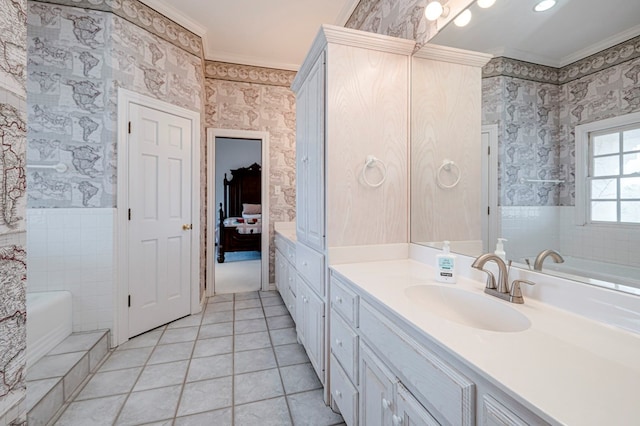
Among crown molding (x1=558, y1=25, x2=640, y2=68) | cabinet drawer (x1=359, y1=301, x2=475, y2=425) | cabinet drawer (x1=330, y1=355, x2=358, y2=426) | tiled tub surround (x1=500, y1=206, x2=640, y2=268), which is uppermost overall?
crown molding (x1=558, y1=25, x2=640, y2=68)

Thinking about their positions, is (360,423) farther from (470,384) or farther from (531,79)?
(531,79)

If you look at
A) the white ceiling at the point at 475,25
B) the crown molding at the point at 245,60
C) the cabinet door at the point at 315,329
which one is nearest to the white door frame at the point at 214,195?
the crown molding at the point at 245,60

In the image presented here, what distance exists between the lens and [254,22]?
285 cm

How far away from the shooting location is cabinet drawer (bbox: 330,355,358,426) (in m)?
1.27

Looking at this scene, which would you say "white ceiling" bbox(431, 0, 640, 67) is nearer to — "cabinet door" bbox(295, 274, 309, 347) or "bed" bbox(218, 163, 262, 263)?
"cabinet door" bbox(295, 274, 309, 347)

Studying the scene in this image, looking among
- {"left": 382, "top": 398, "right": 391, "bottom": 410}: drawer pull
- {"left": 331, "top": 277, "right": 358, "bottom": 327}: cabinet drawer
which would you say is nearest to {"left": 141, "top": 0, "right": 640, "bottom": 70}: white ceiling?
{"left": 331, "top": 277, "right": 358, "bottom": 327}: cabinet drawer

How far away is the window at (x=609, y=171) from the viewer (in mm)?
829

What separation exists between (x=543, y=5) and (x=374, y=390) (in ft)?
5.09

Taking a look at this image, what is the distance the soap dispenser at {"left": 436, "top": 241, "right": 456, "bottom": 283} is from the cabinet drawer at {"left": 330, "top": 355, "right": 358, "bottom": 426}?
62 centimetres

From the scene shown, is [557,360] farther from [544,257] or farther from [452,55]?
[452,55]

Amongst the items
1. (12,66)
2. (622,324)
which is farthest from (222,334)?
(622,324)

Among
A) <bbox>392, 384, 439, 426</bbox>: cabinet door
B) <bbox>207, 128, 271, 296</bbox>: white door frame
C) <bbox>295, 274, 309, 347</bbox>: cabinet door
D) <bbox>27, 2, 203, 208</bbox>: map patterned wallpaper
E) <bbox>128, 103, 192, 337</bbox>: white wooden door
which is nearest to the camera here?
<bbox>392, 384, 439, 426</bbox>: cabinet door

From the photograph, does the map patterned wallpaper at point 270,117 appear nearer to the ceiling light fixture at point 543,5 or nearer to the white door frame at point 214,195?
the white door frame at point 214,195

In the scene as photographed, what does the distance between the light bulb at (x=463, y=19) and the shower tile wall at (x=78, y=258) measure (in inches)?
104
